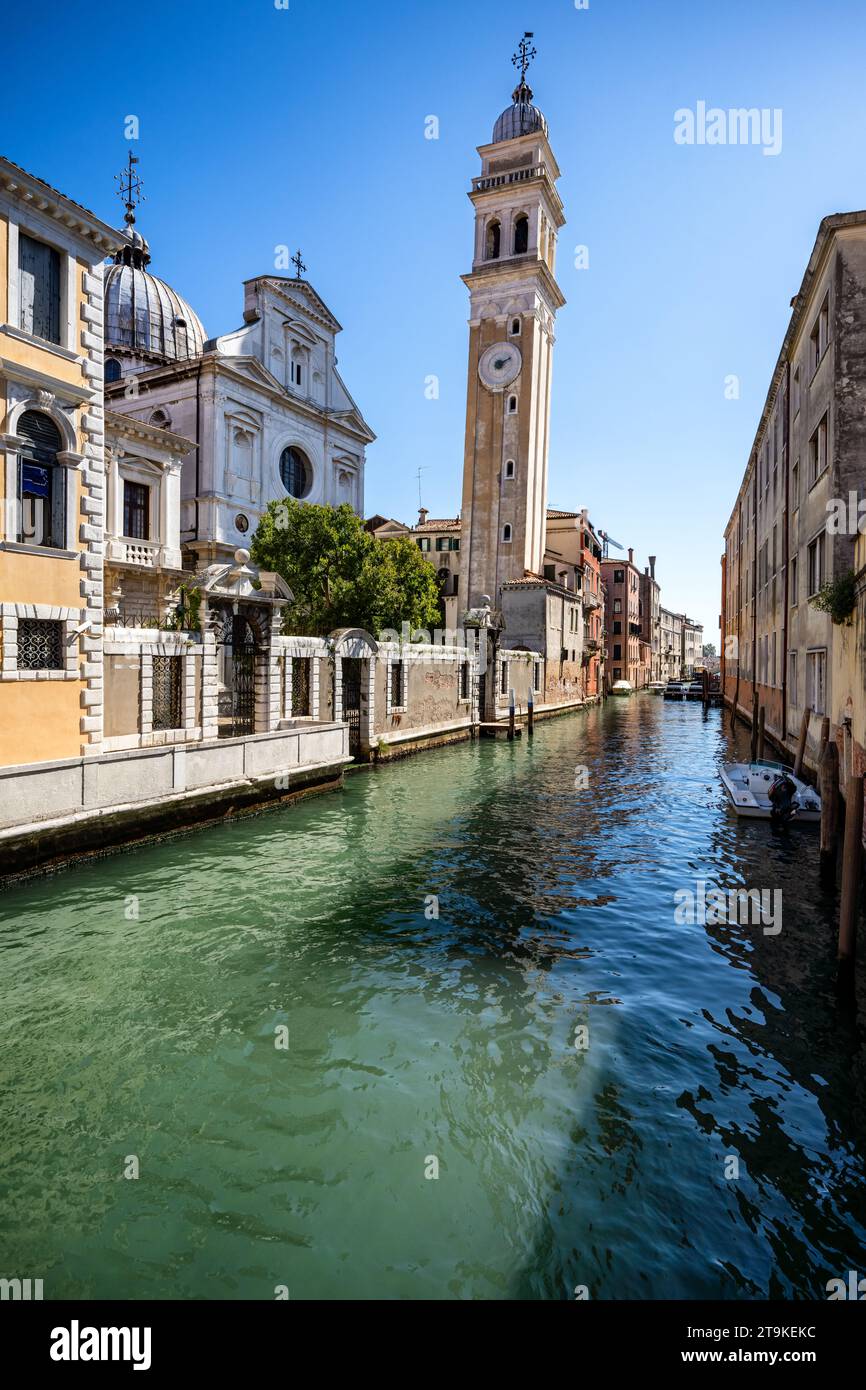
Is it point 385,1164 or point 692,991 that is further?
point 692,991

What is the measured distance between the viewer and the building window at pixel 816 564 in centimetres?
1448

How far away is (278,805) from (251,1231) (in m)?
11.0

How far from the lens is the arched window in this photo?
31422 mm

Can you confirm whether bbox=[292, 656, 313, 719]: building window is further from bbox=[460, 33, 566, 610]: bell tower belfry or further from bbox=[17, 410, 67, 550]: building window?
bbox=[460, 33, 566, 610]: bell tower belfry

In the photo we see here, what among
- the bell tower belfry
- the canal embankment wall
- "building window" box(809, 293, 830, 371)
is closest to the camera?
the canal embankment wall

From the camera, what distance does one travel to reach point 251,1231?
382cm

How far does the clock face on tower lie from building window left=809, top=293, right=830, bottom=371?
2614 cm

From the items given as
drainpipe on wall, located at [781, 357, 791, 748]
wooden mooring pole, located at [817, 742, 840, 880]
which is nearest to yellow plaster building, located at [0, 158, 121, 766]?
wooden mooring pole, located at [817, 742, 840, 880]


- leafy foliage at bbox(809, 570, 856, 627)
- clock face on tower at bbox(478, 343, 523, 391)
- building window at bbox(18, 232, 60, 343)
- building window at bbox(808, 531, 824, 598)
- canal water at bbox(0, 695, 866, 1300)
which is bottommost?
canal water at bbox(0, 695, 866, 1300)

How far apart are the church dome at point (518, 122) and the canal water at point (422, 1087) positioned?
45987 mm

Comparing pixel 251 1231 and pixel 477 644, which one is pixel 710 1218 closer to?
pixel 251 1231

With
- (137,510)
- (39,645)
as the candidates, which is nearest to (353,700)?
(39,645)
